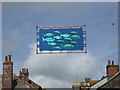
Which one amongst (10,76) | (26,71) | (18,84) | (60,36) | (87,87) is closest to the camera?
(60,36)

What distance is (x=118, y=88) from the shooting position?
A: 25.1 meters

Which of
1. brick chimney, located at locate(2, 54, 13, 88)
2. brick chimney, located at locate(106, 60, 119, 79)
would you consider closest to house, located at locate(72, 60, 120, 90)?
brick chimney, located at locate(106, 60, 119, 79)

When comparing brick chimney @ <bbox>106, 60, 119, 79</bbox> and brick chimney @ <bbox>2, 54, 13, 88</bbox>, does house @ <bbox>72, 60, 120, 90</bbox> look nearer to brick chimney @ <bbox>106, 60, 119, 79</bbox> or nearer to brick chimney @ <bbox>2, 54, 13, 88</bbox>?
brick chimney @ <bbox>106, 60, 119, 79</bbox>

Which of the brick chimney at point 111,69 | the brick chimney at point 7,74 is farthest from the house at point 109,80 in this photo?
the brick chimney at point 7,74

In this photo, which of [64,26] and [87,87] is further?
[87,87]

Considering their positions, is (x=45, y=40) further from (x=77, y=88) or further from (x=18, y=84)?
(x=77, y=88)

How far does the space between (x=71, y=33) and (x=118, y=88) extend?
576cm

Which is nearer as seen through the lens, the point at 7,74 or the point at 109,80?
the point at 109,80

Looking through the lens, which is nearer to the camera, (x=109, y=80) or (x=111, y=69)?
(x=109, y=80)

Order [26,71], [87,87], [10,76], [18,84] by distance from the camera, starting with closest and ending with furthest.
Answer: [10,76], [18,84], [87,87], [26,71]

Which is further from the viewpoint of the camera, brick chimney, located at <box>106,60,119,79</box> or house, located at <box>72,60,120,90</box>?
brick chimney, located at <box>106,60,119,79</box>

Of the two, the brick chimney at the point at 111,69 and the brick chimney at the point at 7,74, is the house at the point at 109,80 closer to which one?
the brick chimney at the point at 111,69

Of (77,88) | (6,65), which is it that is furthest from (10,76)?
(77,88)

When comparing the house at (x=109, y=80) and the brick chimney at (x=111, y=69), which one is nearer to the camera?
the house at (x=109, y=80)
